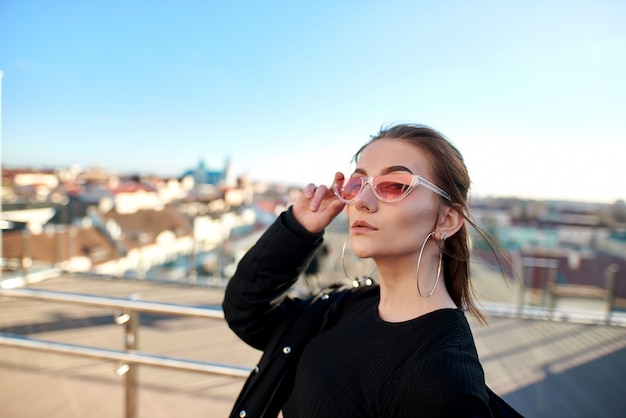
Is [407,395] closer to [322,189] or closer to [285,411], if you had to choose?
[285,411]

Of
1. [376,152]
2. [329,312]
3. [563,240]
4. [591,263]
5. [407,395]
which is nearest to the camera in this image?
[407,395]

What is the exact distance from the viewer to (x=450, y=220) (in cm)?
111

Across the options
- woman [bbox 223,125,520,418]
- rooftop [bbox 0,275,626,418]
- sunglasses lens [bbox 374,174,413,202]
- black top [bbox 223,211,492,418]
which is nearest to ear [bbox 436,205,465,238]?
woman [bbox 223,125,520,418]

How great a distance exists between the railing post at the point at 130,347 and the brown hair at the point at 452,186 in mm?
1310

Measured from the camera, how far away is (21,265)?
560 cm

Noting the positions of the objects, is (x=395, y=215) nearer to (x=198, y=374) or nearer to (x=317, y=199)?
(x=317, y=199)

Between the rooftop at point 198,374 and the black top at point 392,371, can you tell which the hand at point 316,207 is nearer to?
the black top at point 392,371

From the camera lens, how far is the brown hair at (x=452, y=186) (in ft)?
3.58

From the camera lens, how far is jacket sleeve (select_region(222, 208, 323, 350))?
131cm

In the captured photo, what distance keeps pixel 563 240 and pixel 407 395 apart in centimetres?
798

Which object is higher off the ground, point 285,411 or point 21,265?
point 285,411

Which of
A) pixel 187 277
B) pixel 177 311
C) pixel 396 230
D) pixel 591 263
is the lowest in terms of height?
pixel 187 277

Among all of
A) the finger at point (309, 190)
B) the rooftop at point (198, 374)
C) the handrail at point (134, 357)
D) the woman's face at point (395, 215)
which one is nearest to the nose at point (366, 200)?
the woman's face at point (395, 215)

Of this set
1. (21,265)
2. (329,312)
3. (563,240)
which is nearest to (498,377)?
(329,312)
